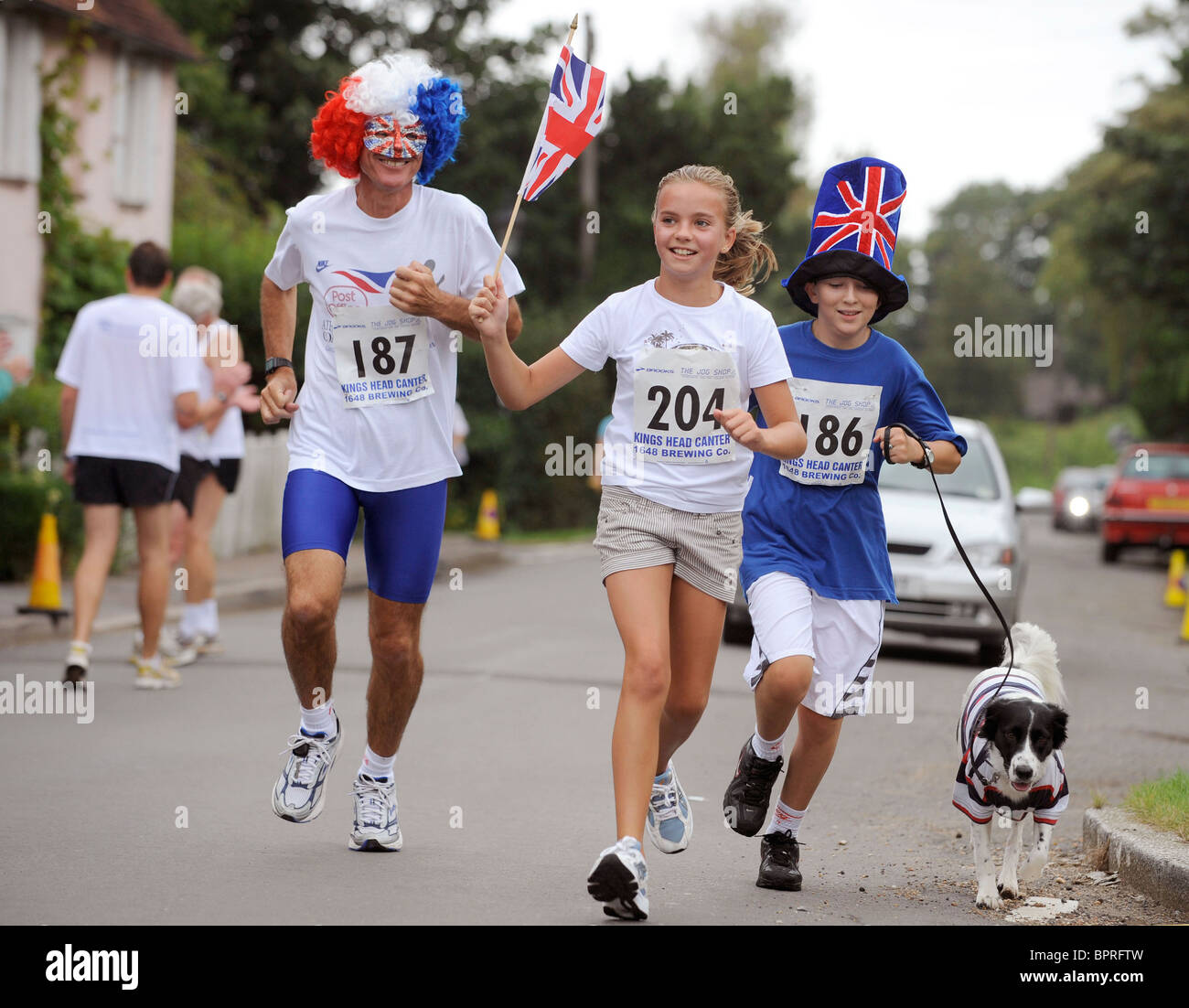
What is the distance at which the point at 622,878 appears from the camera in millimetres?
4527

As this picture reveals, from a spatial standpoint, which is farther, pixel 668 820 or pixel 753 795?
pixel 753 795

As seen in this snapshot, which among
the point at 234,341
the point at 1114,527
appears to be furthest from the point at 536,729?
the point at 1114,527

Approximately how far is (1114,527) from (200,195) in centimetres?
1618

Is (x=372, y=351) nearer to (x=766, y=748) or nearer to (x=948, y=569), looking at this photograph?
(x=766, y=748)

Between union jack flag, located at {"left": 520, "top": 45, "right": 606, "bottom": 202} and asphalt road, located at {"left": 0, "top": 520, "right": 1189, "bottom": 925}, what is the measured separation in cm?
219

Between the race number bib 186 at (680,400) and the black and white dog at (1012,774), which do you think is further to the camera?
the black and white dog at (1012,774)

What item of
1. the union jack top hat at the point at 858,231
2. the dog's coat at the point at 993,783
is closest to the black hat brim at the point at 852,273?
the union jack top hat at the point at 858,231

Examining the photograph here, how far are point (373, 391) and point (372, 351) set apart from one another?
0.12m

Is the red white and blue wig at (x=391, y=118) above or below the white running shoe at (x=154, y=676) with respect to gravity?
above

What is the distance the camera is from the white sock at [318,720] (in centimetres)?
551

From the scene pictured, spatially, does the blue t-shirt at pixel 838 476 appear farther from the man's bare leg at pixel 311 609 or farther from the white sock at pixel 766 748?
the man's bare leg at pixel 311 609

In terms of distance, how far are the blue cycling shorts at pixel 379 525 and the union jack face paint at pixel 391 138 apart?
1.03m

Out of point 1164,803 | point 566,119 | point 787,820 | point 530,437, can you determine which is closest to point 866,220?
point 566,119
